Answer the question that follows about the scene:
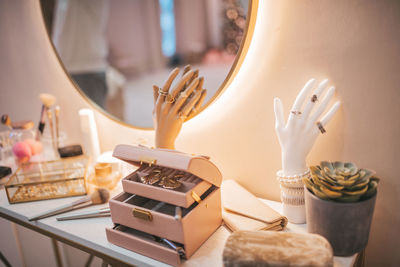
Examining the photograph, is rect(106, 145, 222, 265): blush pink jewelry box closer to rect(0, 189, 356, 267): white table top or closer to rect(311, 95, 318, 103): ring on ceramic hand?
rect(0, 189, 356, 267): white table top

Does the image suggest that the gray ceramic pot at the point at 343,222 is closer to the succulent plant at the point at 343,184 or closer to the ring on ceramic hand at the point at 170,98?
the succulent plant at the point at 343,184

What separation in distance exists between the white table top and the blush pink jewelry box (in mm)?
15

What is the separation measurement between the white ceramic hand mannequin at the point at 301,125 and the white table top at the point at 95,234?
15cm

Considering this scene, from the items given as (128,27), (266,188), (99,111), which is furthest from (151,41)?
(266,188)

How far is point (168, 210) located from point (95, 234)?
0.17m

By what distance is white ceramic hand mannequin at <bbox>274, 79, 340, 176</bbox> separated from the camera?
2.16ft

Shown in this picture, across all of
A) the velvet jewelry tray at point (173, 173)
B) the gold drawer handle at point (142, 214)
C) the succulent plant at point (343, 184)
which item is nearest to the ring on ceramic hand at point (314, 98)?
the succulent plant at point (343, 184)

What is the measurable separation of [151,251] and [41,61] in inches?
35.1

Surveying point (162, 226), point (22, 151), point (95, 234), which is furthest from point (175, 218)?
point (22, 151)

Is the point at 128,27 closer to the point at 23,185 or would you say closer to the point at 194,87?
the point at 194,87

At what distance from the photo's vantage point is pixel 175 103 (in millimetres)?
794

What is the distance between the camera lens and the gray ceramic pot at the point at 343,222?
56 centimetres

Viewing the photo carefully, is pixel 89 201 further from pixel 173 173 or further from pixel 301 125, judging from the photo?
pixel 301 125

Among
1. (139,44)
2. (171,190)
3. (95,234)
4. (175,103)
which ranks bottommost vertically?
(95,234)
